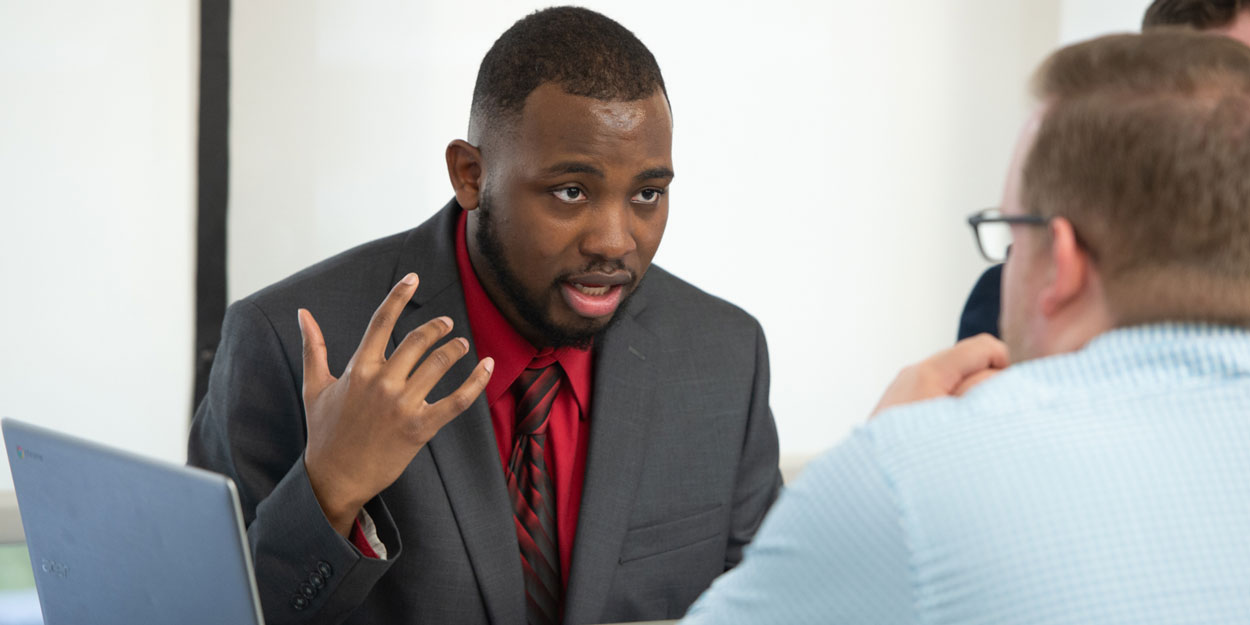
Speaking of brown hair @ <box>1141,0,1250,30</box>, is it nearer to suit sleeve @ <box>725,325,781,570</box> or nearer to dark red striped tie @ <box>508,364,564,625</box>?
suit sleeve @ <box>725,325,781,570</box>

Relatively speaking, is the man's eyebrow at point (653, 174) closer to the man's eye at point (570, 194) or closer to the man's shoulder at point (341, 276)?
the man's eye at point (570, 194)

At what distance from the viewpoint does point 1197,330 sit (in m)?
0.83

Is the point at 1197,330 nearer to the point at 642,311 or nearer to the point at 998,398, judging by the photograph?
the point at 998,398

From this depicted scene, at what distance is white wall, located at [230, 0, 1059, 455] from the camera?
2719 millimetres

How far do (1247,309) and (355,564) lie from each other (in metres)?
0.99

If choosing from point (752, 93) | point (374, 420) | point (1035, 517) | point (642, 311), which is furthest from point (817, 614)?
point (752, 93)

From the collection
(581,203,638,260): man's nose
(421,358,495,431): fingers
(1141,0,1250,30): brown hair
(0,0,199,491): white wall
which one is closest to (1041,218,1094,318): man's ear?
(421,358,495,431): fingers

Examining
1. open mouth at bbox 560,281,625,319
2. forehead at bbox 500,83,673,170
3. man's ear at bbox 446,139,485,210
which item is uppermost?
forehead at bbox 500,83,673,170

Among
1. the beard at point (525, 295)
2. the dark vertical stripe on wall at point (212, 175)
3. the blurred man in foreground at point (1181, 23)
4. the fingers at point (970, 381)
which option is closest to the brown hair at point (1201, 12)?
the blurred man in foreground at point (1181, 23)

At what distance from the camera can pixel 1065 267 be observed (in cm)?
86

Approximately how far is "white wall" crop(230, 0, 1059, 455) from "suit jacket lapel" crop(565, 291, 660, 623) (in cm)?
125

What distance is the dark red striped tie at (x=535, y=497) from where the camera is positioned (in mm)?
1563

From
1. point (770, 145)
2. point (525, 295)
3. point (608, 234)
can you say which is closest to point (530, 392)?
point (525, 295)

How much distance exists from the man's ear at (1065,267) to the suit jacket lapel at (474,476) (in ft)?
2.87
